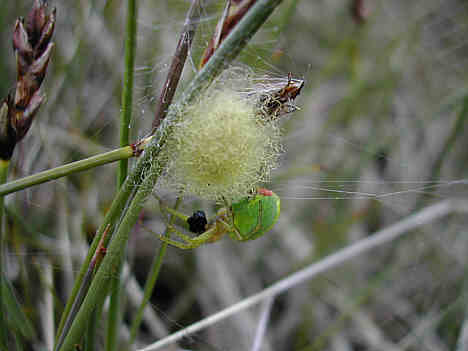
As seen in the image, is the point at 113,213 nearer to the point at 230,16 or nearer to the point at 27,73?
the point at 27,73

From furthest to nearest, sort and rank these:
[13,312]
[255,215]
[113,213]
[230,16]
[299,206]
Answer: [299,206]
[13,312]
[255,215]
[113,213]
[230,16]

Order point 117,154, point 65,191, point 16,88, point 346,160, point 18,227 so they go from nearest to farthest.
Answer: point 117,154 → point 16,88 → point 18,227 → point 65,191 → point 346,160

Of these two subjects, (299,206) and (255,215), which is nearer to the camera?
(255,215)

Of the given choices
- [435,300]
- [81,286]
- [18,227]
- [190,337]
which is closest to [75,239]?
[18,227]

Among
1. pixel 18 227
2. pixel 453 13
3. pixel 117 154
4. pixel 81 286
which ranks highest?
pixel 453 13

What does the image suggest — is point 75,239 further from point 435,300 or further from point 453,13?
point 453,13

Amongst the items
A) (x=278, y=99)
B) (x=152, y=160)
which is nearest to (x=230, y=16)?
(x=278, y=99)

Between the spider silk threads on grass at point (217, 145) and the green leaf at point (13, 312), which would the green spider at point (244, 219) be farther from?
the green leaf at point (13, 312)
